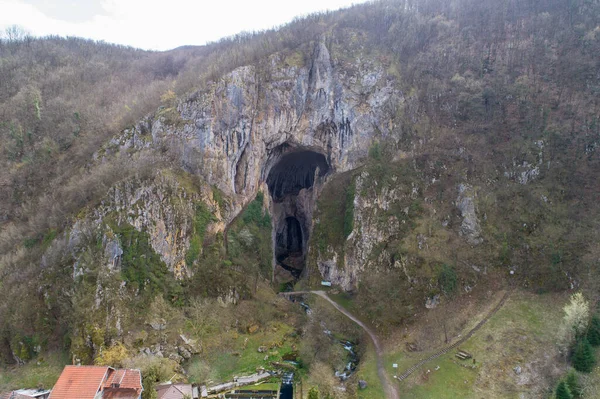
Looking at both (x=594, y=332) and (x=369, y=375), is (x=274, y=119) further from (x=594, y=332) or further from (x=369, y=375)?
(x=594, y=332)

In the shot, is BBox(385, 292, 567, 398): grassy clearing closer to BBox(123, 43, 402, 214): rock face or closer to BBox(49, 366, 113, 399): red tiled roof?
BBox(49, 366, 113, 399): red tiled roof

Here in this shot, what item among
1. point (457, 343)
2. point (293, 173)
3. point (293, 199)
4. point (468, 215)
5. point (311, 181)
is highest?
point (293, 173)

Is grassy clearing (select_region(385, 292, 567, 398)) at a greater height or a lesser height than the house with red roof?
lesser

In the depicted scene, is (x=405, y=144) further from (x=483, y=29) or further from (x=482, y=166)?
(x=483, y=29)

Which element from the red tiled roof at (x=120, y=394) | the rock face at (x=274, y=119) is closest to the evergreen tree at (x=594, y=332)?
the rock face at (x=274, y=119)

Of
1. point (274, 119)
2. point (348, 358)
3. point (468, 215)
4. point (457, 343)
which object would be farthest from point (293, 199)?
point (457, 343)

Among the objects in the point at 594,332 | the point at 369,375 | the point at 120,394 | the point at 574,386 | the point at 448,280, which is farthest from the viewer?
the point at 448,280

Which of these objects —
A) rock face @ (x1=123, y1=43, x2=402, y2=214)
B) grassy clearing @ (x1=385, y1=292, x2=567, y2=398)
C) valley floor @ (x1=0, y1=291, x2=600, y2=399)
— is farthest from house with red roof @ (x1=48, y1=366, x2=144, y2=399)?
rock face @ (x1=123, y1=43, x2=402, y2=214)
